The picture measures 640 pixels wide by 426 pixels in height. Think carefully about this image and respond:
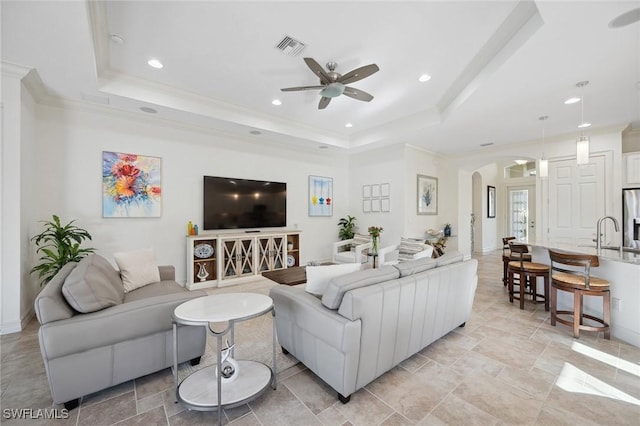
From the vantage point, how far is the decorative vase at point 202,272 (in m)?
4.32

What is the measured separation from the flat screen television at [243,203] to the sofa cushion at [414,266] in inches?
135

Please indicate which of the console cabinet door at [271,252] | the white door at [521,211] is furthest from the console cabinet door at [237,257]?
the white door at [521,211]

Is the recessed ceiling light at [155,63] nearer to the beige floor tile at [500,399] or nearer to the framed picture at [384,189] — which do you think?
the beige floor tile at [500,399]

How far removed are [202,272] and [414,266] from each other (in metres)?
3.54

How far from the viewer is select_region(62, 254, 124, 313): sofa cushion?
65.9 inches

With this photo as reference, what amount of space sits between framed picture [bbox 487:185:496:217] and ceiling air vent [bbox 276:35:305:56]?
25.6ft

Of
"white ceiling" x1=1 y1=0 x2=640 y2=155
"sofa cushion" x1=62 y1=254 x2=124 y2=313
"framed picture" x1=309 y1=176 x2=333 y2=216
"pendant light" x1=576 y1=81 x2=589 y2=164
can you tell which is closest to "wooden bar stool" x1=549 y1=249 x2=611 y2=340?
"pendant light" x1=576 y1=81 x2=589 y2=164

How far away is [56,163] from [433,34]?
15.8 feet

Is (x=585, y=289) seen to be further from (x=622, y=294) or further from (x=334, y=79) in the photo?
(x=334, y=79)

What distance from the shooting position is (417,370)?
6.95ft

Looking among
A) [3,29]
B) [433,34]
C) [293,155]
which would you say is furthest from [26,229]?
[433,34]

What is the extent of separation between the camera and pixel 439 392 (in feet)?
6.06

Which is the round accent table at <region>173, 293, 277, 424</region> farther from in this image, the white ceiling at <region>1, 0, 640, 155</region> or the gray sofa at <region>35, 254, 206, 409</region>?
the white ceiling at <region>1, 0, 640, 155</region>

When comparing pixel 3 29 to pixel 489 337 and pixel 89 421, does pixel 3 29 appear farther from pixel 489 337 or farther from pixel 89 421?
pixel 489 337
